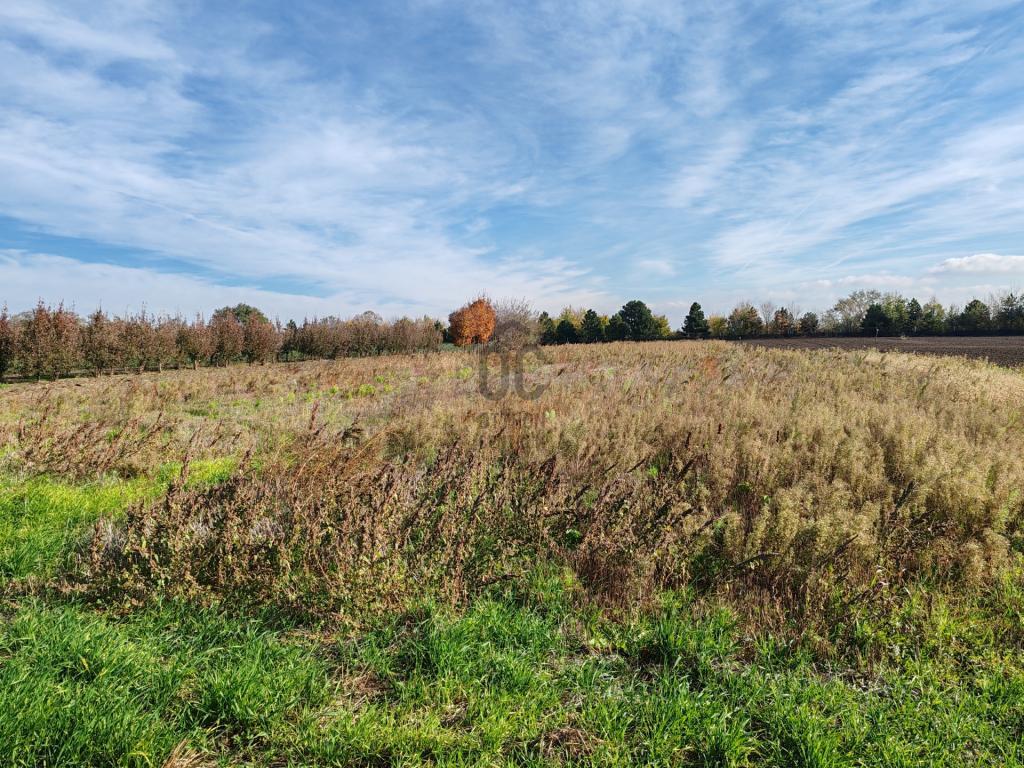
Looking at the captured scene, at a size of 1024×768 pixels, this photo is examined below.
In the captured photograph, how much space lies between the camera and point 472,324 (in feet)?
173

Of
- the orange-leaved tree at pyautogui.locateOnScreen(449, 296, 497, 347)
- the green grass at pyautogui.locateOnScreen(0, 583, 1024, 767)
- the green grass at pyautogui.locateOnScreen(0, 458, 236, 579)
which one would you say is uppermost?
the orange-leaved tree at pyautogui.locateOnScreen(449, 296, 497, 347)

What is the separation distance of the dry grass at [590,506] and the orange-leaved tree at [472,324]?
4493 cm

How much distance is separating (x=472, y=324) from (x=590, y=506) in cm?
4924

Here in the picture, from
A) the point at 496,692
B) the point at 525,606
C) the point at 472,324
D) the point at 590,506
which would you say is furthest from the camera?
the point at 472,324

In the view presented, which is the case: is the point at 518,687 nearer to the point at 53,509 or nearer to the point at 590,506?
the point at 590,506

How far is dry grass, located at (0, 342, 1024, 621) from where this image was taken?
11.0 ft

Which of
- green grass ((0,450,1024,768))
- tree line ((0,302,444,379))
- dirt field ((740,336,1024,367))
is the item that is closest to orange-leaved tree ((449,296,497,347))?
tree line ((0,302,444,379))

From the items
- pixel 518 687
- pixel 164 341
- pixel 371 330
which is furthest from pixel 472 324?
pixel 518 687

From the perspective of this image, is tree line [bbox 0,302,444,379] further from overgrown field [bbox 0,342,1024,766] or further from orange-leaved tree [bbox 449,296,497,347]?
overgrown field [bbox 0,342,1024,766]

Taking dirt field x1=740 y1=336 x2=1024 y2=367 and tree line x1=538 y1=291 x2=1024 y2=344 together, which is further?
tree line x1=538 y1=291 x2=1024 y2=344

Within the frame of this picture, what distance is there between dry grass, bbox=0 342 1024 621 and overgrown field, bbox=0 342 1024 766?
3 centimetres

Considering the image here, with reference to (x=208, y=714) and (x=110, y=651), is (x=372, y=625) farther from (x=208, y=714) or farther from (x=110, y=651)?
(x=110, y=651)

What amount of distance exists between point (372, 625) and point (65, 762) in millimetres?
1440

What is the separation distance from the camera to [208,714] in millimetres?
2277
